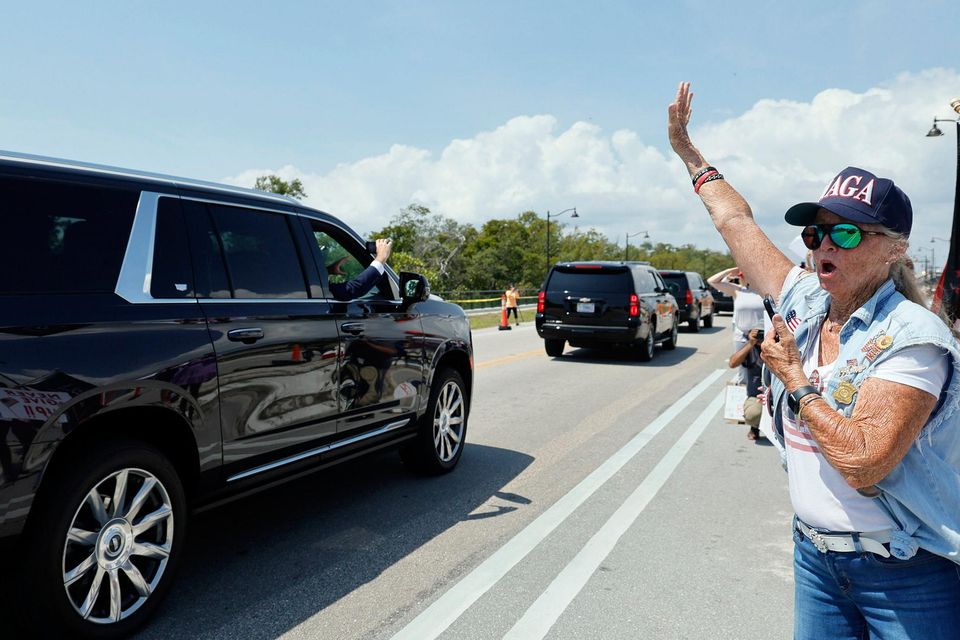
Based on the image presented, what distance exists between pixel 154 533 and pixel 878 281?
3132 mm

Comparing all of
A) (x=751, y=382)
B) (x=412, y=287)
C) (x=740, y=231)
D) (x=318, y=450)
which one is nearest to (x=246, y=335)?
(x=318, y=450)

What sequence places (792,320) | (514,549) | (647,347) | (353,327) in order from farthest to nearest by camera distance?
1. (647,347)
2. (353,327)
3. (514,549)
4. (792,320)

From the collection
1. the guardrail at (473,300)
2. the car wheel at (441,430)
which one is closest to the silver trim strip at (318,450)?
the car wheel at (441,430)

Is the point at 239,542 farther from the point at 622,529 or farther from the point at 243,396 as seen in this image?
the point at 622,529

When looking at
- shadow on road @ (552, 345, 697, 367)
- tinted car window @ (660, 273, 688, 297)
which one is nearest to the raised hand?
shadow on road @ (552, 345, 697, 367)

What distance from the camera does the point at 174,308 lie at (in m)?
3.53

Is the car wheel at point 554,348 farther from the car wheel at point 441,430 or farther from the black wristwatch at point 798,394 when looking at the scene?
the black wristwatch at point 798,394

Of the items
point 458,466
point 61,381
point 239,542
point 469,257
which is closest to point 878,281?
point 61,381

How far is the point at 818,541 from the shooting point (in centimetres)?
199

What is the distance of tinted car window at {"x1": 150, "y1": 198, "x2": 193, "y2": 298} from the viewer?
3.53 metres

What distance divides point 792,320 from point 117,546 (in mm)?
2869

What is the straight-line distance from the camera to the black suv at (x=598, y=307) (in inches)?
559

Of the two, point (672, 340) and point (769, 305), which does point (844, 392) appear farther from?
point (672, 340)

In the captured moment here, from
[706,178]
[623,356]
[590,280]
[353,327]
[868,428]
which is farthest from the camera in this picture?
[623,356]
